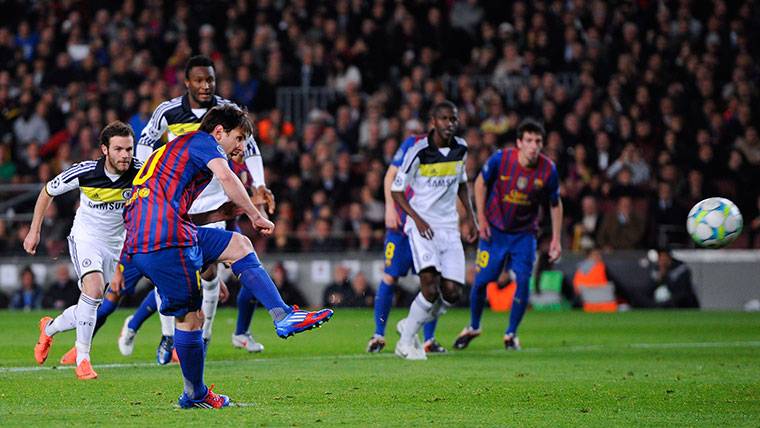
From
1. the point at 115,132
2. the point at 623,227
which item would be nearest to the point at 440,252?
the point at 115,132

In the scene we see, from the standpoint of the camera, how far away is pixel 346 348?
13.3 meters

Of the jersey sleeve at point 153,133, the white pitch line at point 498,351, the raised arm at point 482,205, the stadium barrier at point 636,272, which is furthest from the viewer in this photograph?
the stadium barrier at point 636,272

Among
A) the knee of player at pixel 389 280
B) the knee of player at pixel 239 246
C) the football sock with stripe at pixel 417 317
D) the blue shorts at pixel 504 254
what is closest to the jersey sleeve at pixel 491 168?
the blue shorts at pixel 504 254

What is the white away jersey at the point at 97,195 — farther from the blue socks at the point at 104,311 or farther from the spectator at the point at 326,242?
the spectator at the point at 326,242

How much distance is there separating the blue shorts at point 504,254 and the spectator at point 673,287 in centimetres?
709

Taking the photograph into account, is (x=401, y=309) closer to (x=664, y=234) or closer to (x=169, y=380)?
(x=664, y=234)

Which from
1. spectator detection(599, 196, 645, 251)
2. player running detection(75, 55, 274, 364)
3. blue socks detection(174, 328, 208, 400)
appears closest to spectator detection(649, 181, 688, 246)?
spectator detection(599, 196, 645, 251)

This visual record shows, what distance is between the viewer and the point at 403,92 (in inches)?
907

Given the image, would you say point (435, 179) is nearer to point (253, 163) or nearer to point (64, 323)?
point (253, 163)

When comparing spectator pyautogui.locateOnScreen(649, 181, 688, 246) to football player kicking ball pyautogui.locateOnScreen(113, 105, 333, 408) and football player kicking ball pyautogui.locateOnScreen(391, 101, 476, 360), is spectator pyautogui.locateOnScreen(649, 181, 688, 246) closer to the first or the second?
football player kicking ball pyautogui.locateOnScreen(391, 101, 476, 360)

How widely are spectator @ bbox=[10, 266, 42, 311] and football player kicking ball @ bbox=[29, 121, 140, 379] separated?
10.6m

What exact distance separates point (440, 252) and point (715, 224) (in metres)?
2.48

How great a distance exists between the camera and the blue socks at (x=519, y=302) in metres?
13.2

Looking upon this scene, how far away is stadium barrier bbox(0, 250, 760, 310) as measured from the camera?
20.1 m
